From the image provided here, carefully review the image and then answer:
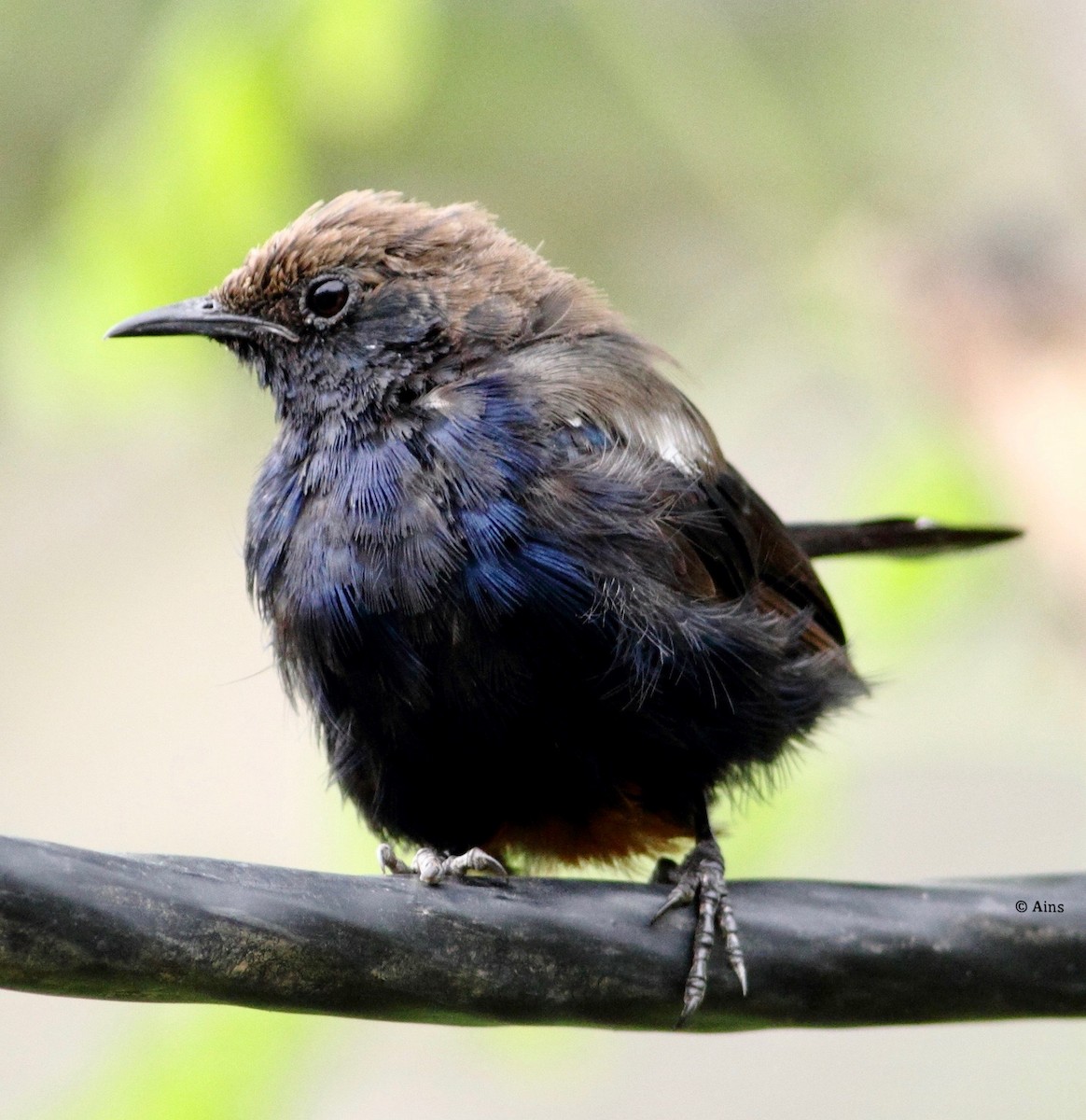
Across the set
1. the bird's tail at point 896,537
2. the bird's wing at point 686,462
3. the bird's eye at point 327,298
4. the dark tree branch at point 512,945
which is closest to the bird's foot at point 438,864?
the dark tree branch at point 512,945

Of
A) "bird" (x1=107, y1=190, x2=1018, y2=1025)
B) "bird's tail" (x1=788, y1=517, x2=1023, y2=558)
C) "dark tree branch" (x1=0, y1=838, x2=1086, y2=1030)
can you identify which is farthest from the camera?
"bird's tail" (x1=788, y1=517, x2=1023, y2=558)

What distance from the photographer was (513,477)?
2.91 meters

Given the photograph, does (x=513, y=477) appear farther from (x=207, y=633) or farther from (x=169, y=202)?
(x=207, y=633)

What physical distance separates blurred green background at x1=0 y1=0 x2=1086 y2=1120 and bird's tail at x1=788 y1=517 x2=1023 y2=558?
7cm

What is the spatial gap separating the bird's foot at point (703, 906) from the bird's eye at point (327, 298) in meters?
1.34

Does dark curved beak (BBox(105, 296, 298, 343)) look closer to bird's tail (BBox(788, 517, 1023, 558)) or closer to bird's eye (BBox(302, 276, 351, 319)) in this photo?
bird's eye (BBox(302, 276, 351, 319))

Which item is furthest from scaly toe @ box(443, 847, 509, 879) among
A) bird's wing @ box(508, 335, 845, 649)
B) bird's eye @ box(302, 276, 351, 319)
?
bird's eye @ box(302, 276, 351, 319)

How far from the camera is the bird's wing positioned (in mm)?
3045

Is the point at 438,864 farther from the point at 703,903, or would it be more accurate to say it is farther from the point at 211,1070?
the point at 211,1070

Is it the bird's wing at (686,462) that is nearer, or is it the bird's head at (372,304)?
the bird's wing at (686,462)

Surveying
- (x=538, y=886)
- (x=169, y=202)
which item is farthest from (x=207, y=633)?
(x=538, y=886)

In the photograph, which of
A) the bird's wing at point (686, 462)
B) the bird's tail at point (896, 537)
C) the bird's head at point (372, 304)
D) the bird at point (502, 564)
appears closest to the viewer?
the bird at point (502, 564)

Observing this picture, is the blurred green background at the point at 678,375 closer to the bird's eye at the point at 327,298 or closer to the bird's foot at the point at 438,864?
the bird's foot at the point at 438,864

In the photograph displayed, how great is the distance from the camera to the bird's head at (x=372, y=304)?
3.27 metres
